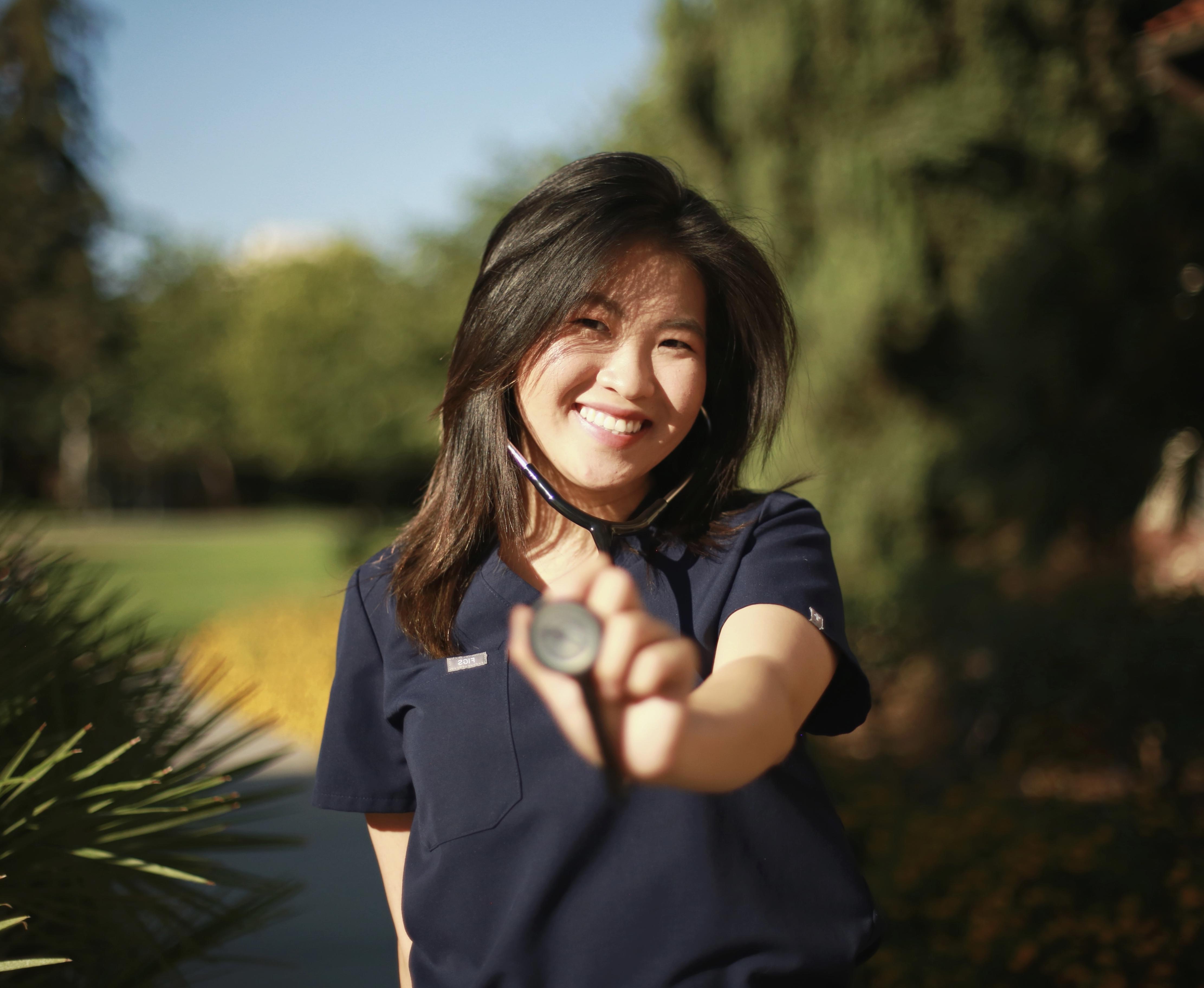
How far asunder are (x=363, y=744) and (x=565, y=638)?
0.83m

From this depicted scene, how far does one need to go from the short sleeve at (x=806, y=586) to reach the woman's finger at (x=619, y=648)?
520 millimetres

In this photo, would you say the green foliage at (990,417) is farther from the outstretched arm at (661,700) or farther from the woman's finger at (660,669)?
the woman's finger at (660,669)

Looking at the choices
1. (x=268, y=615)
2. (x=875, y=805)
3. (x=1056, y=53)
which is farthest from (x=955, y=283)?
(x=268, y=615)

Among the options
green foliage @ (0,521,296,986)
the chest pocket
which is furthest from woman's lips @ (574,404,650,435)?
green foliage @ (0,521,296,986)


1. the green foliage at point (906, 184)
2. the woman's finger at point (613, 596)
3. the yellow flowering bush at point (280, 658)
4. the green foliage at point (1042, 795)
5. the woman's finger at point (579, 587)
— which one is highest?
the green foliage at point (906, 184)

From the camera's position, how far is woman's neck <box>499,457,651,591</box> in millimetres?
1484

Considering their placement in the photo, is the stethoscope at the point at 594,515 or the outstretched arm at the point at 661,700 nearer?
the outstretched arm at the point at 661,700

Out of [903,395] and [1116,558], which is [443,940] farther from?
[903,395]

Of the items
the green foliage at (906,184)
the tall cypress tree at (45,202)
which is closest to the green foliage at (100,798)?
the green foliage at (906,184)

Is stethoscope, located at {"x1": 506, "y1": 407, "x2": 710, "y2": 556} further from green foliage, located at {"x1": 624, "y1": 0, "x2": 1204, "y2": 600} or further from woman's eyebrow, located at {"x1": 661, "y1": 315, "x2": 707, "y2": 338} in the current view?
green foliage, located at {"x1": 624, "y1": 0, "x2": 1204, "y2": 600}

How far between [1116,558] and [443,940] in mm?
5974

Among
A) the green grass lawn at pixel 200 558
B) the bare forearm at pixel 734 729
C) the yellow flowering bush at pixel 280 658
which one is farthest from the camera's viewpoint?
the green grass lawn at pixel 200 558

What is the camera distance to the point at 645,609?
3.42 feet

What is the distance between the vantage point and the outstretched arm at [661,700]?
0.78 metres
